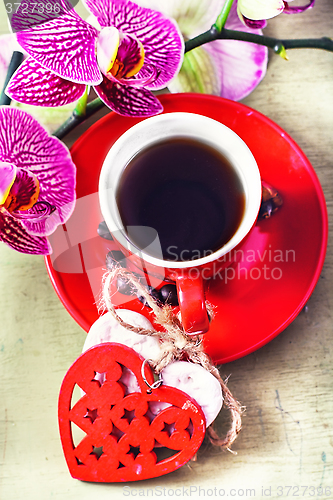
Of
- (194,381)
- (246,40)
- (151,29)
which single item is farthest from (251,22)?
(194,381)

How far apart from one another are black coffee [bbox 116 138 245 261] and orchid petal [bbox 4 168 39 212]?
110 millimetres

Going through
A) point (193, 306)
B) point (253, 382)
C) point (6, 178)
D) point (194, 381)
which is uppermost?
point (6, 178)

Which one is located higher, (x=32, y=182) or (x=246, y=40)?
(x=246, y=40)

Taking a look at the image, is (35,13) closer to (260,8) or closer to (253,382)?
(260,8)

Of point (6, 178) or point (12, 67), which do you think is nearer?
point (6, 178)

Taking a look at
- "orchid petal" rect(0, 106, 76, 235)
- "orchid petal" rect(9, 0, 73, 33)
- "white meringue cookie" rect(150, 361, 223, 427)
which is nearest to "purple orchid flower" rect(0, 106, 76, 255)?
"orchid petal" rect(0, 106, 76, 235)

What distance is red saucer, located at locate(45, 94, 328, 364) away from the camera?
54cm

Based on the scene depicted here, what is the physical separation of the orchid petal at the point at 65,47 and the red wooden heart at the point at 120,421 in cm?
34

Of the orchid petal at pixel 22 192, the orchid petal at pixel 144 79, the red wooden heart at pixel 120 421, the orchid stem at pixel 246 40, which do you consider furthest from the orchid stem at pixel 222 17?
the red wooden heart at pixel 120 421

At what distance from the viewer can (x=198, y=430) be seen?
50 cm

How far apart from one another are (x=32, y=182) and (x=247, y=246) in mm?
311

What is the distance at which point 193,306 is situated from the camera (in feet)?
1.42

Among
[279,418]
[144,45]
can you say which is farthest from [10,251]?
[279,418]

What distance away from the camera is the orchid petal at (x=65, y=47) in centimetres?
46
